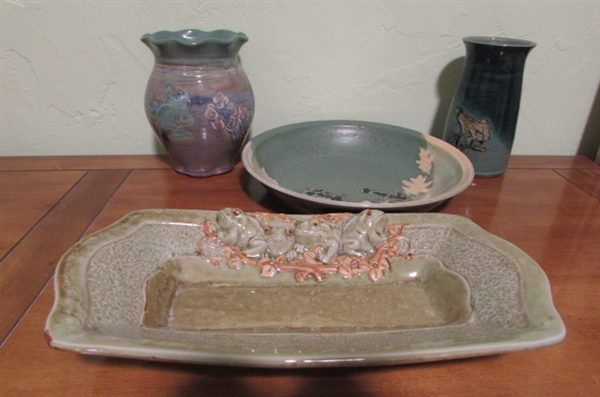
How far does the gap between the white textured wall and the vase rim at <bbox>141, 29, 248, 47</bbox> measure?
6cm

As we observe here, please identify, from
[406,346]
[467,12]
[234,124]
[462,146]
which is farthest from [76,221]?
[467,12]

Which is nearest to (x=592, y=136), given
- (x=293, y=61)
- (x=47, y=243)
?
(x=293, y=61)

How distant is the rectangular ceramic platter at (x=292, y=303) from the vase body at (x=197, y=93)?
0.18 metres

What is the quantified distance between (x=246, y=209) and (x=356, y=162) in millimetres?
240

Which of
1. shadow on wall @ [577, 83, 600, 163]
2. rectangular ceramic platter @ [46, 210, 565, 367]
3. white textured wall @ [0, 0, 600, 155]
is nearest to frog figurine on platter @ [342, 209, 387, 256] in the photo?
rectangular ceramic platter @ [46, 210, 565, 367]

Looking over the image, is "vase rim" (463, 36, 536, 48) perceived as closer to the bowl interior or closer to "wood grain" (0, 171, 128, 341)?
the bowl interior

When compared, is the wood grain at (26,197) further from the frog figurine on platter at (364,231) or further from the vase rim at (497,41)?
the vase rim at (497,41)

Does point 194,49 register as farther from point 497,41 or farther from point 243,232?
point 497,41

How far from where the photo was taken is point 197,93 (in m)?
0.67

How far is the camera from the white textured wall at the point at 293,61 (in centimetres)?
77

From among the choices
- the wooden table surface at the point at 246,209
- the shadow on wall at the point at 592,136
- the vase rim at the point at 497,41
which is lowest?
the wooden table surface at the point at 246,209

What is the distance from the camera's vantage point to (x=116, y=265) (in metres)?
0.48

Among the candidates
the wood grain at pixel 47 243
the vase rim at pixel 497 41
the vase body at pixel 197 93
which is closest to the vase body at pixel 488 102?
the vase rim at pixel 497 41

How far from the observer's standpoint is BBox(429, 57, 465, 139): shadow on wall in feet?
2.78
